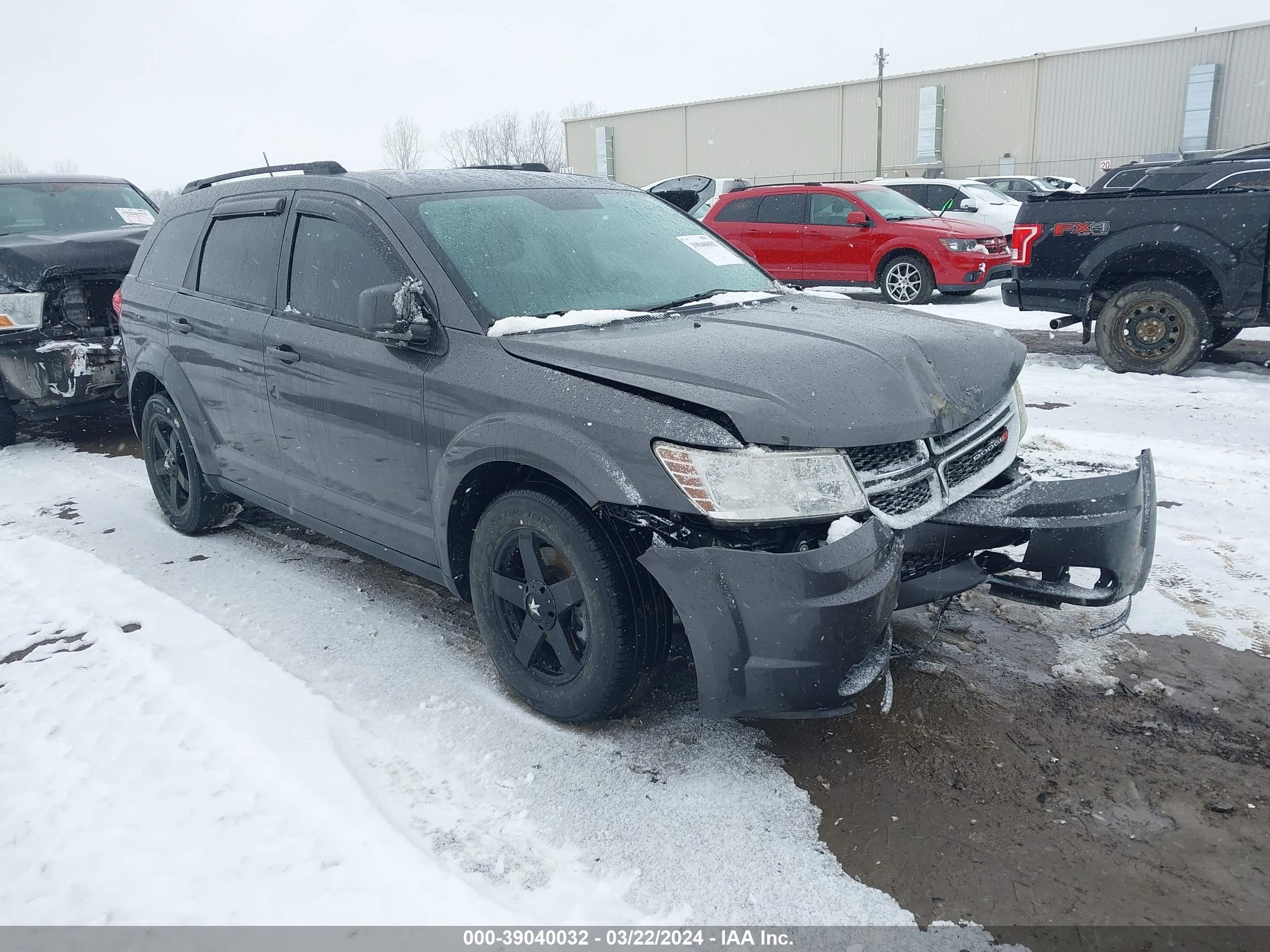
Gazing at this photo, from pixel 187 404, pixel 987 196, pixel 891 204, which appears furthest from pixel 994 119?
pixel 187 404

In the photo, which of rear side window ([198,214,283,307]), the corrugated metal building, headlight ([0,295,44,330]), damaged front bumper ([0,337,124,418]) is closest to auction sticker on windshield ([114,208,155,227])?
headlight ([0,295,44,330])

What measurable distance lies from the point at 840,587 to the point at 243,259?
10.6ft

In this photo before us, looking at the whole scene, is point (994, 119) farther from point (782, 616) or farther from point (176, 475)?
point (782, 616)

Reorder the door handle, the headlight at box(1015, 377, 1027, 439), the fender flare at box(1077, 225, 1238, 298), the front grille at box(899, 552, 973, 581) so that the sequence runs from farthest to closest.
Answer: the fender flare at box(1077, 225, 1238, 298), the door handle, the headlight at box(1015, 377, 1027, 439), the front grille at box(899, 552, 973, 581)

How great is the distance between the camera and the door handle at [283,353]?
378 cm

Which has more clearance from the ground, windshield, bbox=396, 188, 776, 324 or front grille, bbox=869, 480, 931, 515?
windshield, bbox=396, 188, 776, 324

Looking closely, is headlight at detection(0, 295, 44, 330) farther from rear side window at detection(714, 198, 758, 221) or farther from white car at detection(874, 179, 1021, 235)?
white car at detection(874, 179, 1021, 235)

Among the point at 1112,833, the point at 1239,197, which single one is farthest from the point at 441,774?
the point at 1239,197

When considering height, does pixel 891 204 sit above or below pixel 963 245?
above

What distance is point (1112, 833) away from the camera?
246cm

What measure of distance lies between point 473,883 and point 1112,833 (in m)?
1.70

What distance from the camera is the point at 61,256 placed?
6859 mm

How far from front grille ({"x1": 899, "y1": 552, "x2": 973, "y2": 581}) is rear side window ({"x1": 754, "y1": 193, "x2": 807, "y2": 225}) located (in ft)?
35.1

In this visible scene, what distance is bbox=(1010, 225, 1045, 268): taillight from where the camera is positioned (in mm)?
7684
